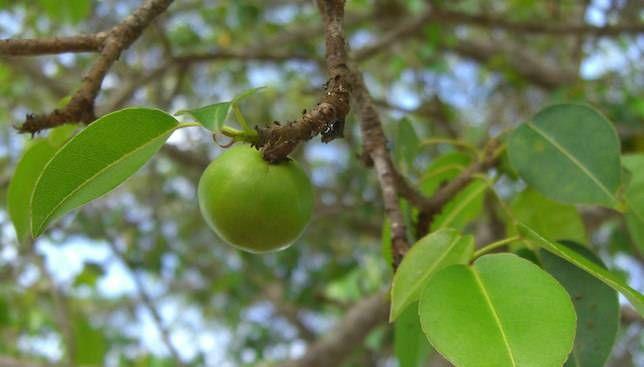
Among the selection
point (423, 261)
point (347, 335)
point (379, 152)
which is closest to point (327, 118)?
point (423, 261)

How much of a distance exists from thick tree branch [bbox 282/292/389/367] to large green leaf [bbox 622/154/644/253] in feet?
4.22

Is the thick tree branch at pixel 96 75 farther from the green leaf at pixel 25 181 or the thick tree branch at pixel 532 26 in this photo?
the thick tree branch at pixel 532 26

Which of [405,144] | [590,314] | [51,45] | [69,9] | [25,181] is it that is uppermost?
[69,9]

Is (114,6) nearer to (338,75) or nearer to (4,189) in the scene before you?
(4,189)

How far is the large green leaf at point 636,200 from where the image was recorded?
1.22 m

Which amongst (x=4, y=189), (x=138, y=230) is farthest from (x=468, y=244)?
(x=138, y=230)

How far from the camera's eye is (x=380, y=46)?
293 cm

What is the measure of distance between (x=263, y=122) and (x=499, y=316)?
284 centimetres

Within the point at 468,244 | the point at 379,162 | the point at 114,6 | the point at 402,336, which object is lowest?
the point at 402,336

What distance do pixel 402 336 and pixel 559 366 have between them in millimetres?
438

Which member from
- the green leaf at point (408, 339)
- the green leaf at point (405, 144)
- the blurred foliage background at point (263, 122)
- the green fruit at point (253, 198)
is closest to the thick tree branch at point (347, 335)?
the blurred foliage background at point (263, 122)

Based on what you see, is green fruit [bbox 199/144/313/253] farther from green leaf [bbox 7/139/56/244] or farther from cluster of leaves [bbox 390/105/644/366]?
green leaf [bbox 7/139/56/244]

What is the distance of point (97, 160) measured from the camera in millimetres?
907

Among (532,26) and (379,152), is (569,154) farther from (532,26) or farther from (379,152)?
(532,26)
